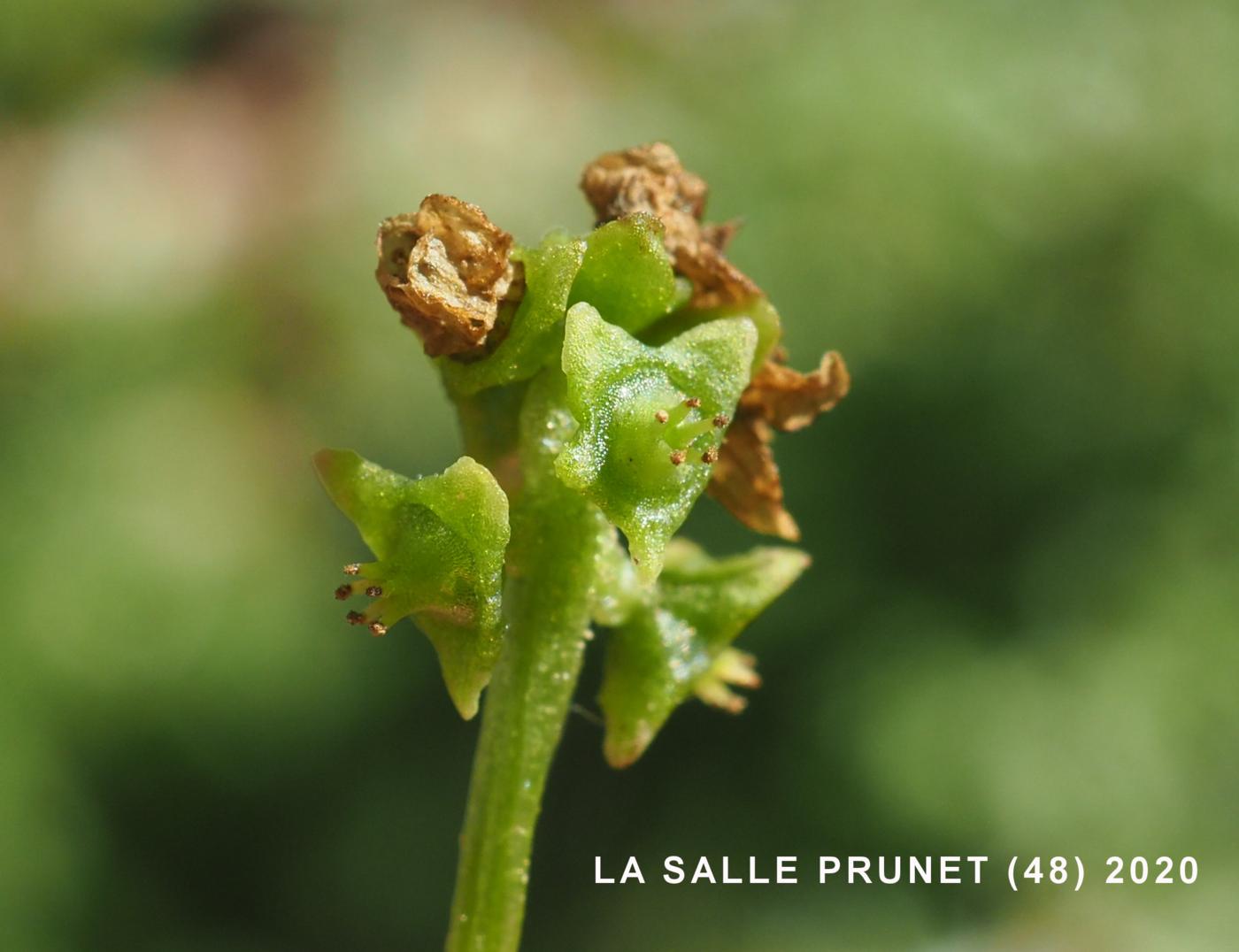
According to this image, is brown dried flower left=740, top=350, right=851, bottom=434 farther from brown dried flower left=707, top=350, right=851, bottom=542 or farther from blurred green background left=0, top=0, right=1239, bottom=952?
blurred green background left=0, top=0, right=1239, bottom=952

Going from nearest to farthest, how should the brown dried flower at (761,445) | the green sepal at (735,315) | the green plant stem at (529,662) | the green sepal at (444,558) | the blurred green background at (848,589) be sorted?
the green sepal at (444,558)
the green plant stem at (529,662)
the green sepal at (735,315)
the brown dried flower at (761,445)
the blurred green background at (848,589)

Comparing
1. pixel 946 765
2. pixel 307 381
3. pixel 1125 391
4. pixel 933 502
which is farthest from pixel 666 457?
pixel 307 381

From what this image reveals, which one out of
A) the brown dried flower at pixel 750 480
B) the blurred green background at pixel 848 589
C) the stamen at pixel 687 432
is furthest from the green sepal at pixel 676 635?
the blurred green background at pixel 848 589

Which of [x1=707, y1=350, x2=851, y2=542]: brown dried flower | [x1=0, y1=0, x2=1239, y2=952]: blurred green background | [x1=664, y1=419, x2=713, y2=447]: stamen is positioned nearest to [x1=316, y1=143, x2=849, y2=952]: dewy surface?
[x1=664, y1=419, x2=713, y2=447]: stamen

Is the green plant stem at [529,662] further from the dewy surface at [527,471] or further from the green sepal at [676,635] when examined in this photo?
the green sepal at [676,635]

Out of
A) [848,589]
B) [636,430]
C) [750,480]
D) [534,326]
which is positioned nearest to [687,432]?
[636,430]
